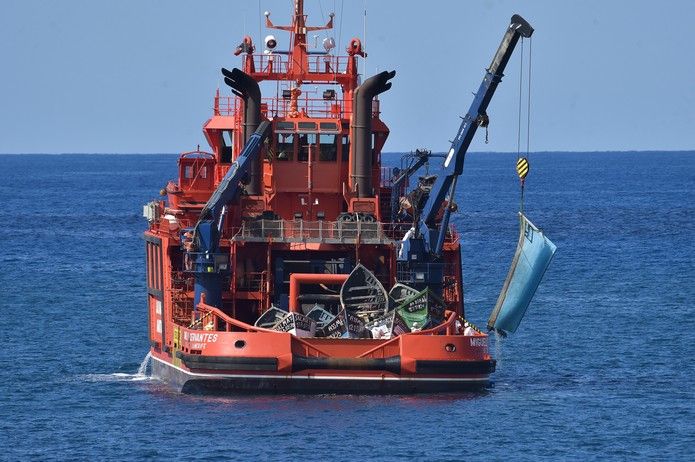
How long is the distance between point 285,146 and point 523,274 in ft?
29.6

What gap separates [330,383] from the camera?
49.2m

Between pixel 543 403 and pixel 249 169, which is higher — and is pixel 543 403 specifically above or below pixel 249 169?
below

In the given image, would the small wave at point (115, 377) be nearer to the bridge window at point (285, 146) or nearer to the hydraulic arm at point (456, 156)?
the bridge window at point (285, 146)

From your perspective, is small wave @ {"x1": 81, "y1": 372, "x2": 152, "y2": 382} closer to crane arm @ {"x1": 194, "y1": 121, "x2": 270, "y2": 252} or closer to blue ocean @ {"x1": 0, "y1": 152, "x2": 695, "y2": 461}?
blue ocean @ {"x1": 0, "y1": 152, "x2": 695, "y2": 461}

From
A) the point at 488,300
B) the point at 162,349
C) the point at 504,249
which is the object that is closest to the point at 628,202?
the point at 504,249

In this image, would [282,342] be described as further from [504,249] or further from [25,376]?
[504,249]

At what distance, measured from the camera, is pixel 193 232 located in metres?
52.8

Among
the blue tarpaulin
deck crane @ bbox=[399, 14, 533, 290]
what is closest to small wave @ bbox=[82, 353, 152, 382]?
deck crane @ bbox=[399, 14, 533, 290]

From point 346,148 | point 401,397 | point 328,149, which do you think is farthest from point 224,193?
point 401,397

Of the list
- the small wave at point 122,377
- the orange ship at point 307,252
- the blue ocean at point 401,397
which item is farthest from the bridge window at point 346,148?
the small wave at point 122,377

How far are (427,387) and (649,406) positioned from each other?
6.53m

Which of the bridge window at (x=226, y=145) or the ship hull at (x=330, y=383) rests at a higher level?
the bridge window at (x=226, y=145)

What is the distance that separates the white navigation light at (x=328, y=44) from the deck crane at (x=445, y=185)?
7540 millimetres

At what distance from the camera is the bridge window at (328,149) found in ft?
190
